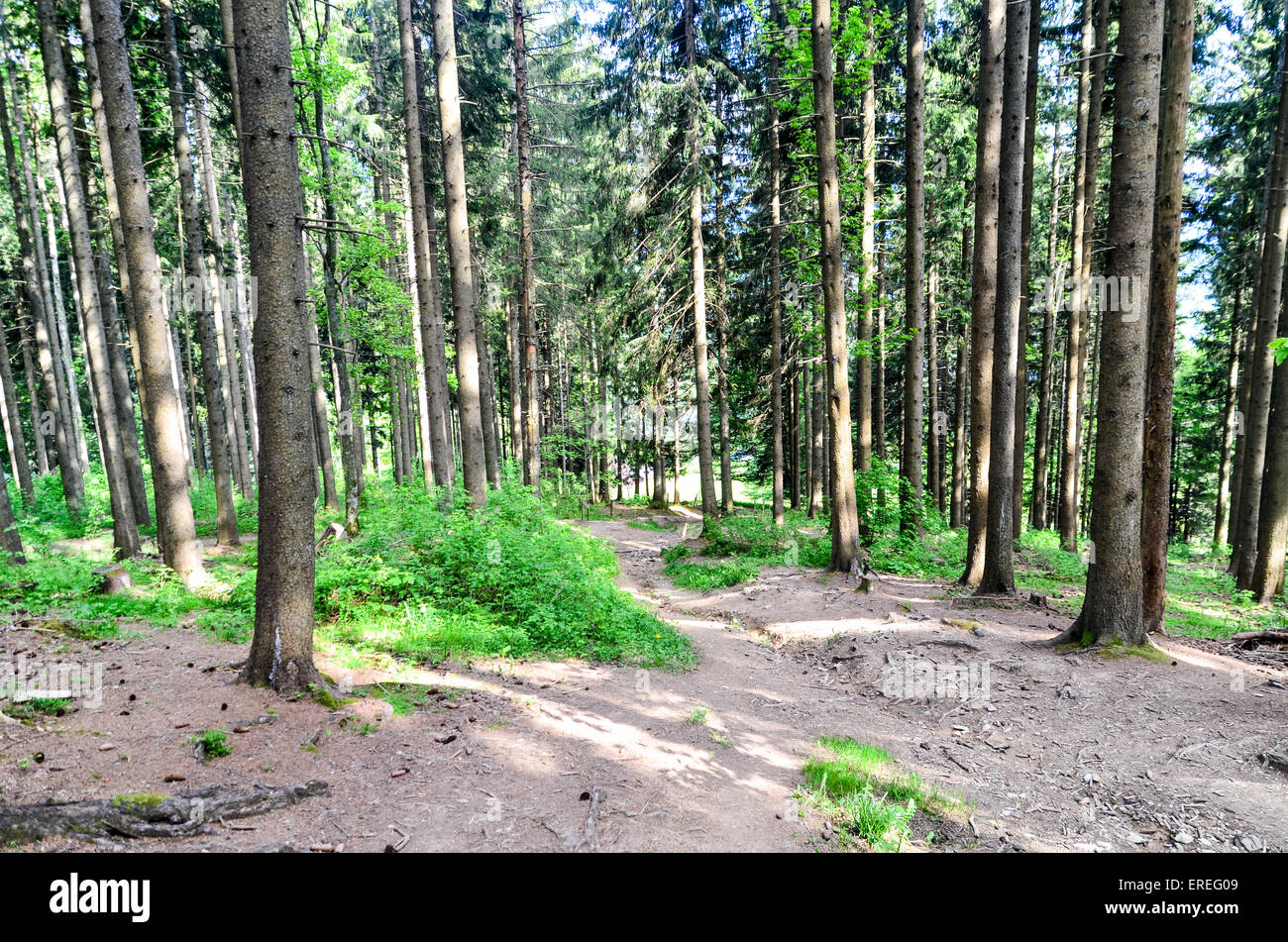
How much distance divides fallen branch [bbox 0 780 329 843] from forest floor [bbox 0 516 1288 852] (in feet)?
0.31

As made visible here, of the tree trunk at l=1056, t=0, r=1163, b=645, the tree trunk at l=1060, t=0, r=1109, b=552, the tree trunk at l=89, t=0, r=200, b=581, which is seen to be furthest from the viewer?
the tree trunk at l=1060, t=0, r=1109, b=552

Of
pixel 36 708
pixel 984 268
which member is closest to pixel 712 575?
pixel 984 268

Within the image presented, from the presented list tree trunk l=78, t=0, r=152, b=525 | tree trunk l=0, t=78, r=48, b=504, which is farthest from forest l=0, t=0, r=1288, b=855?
tree trunk l=0, t=78, r=48, b=504

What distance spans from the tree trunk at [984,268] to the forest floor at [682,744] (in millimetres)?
2909

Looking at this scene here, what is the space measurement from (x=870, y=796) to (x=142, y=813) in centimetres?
483

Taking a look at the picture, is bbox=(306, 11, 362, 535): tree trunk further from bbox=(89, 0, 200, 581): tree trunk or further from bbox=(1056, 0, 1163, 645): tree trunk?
bbox=(1056, 0, 1163, 645): tree trunk

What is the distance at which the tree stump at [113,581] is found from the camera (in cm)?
840

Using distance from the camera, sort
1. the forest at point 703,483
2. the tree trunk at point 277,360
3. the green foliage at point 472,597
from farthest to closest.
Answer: the green foliage at point 472,597 < the tree trunk at point 277,360 < the forest at point 703,483

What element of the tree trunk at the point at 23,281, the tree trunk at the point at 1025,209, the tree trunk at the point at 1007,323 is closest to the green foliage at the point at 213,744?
the tree trunk at the point at 1007,323

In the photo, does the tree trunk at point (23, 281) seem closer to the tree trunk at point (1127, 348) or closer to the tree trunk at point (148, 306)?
the tree trunk at point (148, 306)

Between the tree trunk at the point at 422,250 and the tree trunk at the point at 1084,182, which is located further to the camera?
the tree trunk at the point at 1084,182

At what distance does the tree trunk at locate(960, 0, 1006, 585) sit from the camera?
384 inches
